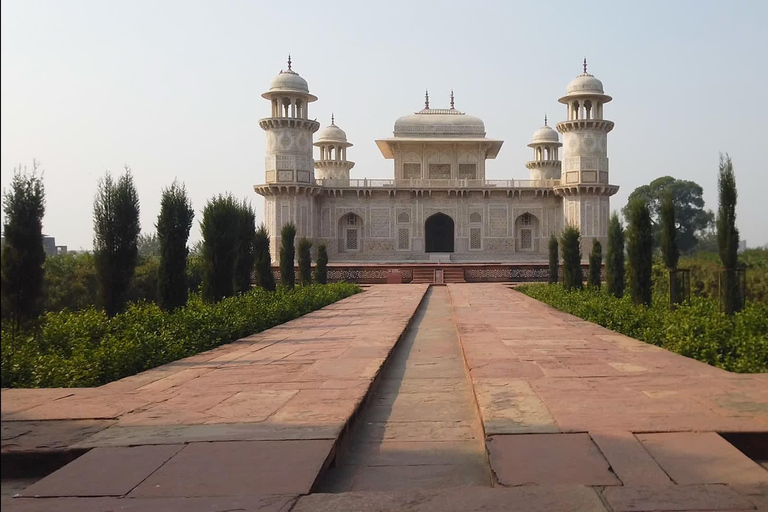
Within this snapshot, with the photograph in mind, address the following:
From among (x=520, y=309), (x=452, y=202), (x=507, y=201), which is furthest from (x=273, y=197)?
(x=520, y=309)

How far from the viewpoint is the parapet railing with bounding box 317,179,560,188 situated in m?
28.0

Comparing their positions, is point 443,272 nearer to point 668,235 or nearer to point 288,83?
point 288,83

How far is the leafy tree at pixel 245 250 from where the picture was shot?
1185 cm

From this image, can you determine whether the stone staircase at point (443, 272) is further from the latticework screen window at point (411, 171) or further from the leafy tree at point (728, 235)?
the leafy tree at point (728, 235)

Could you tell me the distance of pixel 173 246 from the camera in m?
8.92

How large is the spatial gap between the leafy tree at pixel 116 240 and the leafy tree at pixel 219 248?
1.73 metres

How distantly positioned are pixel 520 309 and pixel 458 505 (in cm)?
815

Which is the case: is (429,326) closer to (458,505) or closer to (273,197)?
(458,505)

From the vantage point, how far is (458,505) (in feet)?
6.46

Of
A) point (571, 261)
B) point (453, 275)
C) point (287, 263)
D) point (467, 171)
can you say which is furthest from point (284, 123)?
point (571, 261)

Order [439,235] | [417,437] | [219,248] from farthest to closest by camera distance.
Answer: [439,235] < [219,248] < [417,437]

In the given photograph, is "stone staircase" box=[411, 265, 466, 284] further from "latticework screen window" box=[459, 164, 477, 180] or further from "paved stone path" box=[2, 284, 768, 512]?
"paved stone path" box=[2, 284, 768, 512]

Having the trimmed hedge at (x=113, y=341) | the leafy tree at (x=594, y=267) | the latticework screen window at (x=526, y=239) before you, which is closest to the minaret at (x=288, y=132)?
the latticework screen window at (x=526, y=239)

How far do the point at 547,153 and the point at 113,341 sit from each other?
32.1 metres
